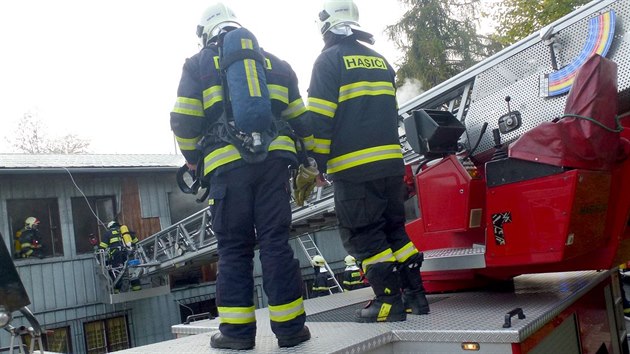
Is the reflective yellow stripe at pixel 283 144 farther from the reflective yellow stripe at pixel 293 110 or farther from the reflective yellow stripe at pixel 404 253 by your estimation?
the reflective yellow stripe at pixel 404 253

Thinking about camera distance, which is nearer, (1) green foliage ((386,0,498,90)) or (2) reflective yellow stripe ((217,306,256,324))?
(2) reflective yellow stripe ((217,306,256,324))

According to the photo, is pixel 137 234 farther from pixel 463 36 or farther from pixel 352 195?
pixel 463 36

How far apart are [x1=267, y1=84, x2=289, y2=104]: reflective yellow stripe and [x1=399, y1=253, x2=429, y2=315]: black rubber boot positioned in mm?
1245

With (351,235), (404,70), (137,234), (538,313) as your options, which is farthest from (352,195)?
(404,70)

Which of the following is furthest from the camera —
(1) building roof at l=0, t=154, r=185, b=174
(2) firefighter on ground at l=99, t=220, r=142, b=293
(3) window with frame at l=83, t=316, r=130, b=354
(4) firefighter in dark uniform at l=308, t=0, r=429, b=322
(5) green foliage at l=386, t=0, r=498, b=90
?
(5) green foliage at l=386, t=0, r=498, b=90

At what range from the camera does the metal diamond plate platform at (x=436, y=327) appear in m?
2.73

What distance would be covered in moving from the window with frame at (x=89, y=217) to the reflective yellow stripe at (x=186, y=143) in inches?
437

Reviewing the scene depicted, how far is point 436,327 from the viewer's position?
2.93 m

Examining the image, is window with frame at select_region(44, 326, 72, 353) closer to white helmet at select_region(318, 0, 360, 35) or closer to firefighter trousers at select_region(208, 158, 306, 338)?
firefighter trousers at select_region(208, 158, 306, 338)

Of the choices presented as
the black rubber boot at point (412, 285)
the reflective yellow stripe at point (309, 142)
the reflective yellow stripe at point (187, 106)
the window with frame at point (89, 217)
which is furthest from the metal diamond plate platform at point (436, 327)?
the window with frame at point (89, 217)

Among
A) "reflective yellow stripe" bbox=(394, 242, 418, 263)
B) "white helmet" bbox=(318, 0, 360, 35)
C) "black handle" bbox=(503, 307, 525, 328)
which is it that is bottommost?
"black handle" bbox=(503, 307, 525, 328)

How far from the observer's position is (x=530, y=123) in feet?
12.6

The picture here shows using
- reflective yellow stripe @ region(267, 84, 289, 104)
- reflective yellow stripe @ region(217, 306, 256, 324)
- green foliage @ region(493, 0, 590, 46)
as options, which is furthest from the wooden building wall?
reflective yellow stripe @ region(267, 84, 289, 104)

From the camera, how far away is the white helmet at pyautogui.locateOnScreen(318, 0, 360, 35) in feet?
12.0
